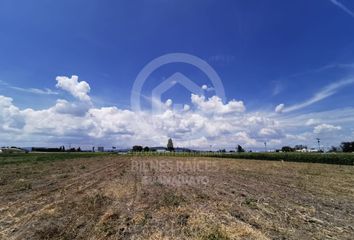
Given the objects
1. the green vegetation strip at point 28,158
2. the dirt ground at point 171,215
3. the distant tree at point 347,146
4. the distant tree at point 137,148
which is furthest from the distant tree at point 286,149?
the dirt ground at point 171,215

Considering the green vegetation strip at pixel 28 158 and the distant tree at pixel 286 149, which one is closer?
the green vegetation strip at pixel 28 158

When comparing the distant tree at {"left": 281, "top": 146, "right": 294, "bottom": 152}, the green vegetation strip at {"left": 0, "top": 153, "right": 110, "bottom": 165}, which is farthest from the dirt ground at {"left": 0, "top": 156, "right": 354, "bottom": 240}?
the distant tree at {"left": 281, "top": 146, "right": 294, "bottom": 152}

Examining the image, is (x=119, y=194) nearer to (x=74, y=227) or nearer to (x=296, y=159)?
(x=74, y=227)

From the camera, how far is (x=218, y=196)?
9.86 metres

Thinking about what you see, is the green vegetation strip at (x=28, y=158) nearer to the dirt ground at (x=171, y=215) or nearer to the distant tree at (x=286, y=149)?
the dirt ground at (x=171, y=215)

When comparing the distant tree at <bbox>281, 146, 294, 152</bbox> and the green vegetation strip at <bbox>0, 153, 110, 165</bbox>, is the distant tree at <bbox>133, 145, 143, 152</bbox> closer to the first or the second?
the distant tree at <bbox>281, 146, 294, 152</bbox>

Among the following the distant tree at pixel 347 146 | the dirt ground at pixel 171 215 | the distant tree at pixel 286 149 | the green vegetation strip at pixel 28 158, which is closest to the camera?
the dirt ground at pixel 171 215

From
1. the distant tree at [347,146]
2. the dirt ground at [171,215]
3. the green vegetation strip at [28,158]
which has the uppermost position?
the distant tree at [347,146]

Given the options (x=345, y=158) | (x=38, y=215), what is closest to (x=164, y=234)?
(x=38, y=215)

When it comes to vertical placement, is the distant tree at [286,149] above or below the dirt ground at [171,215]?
above

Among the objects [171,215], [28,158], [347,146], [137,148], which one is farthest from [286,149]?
[171,215]

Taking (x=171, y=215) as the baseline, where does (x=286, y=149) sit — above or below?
above

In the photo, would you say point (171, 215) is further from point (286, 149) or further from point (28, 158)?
point (286, 149)

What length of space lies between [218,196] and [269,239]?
15.3 ft
